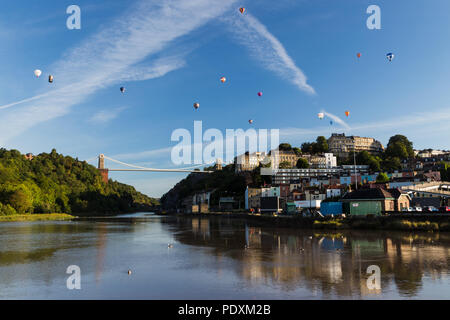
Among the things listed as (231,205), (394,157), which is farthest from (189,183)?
(394,157)

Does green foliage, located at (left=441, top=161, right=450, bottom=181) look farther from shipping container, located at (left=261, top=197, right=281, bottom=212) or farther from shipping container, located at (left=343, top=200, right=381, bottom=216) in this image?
shipping container, located at (left=343, top=200, right=381, bottom=216)

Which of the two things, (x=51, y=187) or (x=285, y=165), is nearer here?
(x=51, y=187)

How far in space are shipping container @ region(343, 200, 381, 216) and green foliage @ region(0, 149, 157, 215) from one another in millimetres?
71353

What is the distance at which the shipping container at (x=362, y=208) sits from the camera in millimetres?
36688

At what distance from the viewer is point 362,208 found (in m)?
37.5

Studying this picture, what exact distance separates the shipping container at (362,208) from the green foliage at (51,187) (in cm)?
7135

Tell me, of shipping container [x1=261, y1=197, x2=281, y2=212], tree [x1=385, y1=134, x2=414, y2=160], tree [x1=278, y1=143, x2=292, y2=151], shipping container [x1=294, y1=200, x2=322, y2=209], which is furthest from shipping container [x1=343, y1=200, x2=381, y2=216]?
tree [x1=278, y1=143, x2=292, y2=151]

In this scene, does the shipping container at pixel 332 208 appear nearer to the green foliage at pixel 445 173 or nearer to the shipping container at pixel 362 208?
the shipping container at pixel 362 208

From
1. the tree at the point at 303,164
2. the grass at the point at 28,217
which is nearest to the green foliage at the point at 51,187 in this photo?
the grass at the point at 28,217

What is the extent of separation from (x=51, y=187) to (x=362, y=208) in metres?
96.1

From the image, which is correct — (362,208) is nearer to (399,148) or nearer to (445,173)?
(445,173)

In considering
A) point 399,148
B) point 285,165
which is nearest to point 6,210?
point 285,165

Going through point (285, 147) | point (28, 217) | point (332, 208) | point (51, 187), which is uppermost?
point (285, 147)

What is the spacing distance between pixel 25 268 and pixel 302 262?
13.9 metres
